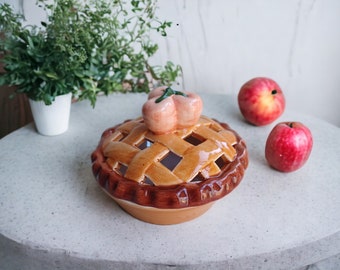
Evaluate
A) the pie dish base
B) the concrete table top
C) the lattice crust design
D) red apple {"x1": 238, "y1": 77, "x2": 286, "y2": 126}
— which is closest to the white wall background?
red apple {"x1": 238, "y1": 77, "x2": 286, "y2": 126}

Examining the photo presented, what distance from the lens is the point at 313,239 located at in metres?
0.55

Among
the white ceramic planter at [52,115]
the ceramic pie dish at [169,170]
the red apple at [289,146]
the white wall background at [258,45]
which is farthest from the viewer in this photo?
the white wall background at [258,45]

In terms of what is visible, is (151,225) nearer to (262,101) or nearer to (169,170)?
(169,170)

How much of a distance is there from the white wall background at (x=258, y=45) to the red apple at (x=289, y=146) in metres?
0.44

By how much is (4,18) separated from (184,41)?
19.5 inches

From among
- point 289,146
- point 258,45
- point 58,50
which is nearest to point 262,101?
point 289,146

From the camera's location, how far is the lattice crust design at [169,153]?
536 mm

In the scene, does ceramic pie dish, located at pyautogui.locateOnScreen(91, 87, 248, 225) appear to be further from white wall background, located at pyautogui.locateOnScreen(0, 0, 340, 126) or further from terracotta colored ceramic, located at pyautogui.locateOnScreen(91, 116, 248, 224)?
white wall background, located at pyautogui.locateOnScreen(0, 0, 340, 126)

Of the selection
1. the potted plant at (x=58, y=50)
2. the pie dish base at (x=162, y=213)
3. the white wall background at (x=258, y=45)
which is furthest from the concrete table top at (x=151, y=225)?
the white wall background at (x=258, y=45)

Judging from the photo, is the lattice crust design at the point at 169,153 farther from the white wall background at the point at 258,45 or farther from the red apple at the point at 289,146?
the white wall background at the point at 258,45

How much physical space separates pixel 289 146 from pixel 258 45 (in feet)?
1.58

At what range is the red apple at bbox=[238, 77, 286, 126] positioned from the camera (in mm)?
817

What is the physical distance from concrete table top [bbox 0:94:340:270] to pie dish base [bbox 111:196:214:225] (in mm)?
10

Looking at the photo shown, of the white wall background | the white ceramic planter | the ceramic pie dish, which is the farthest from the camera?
the white wall background
